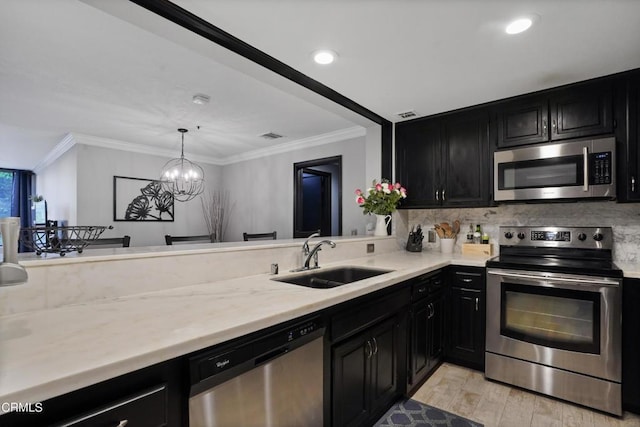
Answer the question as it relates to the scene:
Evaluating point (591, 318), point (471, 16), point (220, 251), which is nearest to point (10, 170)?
point (220, 251)

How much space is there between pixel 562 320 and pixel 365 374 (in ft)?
4.95

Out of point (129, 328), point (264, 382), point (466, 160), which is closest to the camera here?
point (129, 328)

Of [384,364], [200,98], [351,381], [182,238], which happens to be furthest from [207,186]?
[351,381]

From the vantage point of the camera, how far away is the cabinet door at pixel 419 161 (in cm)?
314

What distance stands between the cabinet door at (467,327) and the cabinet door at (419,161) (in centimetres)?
93

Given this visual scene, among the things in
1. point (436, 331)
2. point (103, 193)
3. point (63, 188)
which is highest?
point (63, 188)

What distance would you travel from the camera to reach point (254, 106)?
3295mm

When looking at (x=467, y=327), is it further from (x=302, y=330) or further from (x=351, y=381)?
(x=302, y=330)

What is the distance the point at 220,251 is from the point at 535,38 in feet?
7.07

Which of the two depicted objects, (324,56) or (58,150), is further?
(58,150)

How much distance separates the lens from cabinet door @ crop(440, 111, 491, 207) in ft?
9.36

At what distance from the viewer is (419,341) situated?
7.55 ft

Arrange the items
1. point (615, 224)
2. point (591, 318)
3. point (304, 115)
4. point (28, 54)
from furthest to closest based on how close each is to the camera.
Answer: point (304, 115), point (615, 224), point (28, 54), point (591, 318)

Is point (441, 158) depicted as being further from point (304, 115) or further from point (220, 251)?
point (220, 251)
